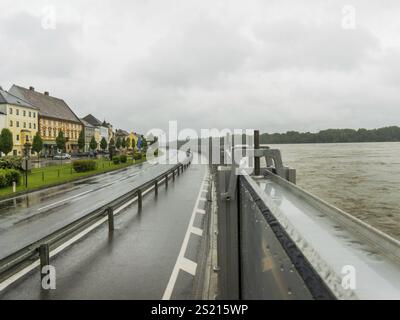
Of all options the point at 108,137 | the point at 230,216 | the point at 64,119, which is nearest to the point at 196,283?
the point at 230,216

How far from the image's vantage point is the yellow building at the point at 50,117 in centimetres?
8312

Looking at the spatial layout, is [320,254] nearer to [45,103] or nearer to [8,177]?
[8,177]

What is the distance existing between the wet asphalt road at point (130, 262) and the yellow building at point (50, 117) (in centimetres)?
7359

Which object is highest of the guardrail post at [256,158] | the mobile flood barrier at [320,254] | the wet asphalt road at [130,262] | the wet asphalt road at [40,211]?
the guardrail post at [256,158]

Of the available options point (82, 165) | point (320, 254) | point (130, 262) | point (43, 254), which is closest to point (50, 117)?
point (82, 165)

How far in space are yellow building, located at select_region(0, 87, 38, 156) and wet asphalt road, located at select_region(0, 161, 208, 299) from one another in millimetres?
67810

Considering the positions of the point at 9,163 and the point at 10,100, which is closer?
the point at 9,163

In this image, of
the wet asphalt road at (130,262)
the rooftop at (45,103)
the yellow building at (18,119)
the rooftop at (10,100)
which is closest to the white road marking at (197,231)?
the wet asphalt road at (130,262)

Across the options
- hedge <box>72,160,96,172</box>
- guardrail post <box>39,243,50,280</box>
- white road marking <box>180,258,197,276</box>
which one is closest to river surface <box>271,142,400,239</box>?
white road marking <box>180,258,197,276</box>

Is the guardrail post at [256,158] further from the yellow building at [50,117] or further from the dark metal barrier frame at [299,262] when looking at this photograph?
the yellow building at [50,117]

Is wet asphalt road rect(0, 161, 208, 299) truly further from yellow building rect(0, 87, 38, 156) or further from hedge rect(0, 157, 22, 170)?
yellow building rect(0, 87, 38, 156)

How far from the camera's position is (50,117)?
87.5 metres

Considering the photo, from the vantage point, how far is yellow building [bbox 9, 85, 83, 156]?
83.1 m

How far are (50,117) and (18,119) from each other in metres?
14.6
